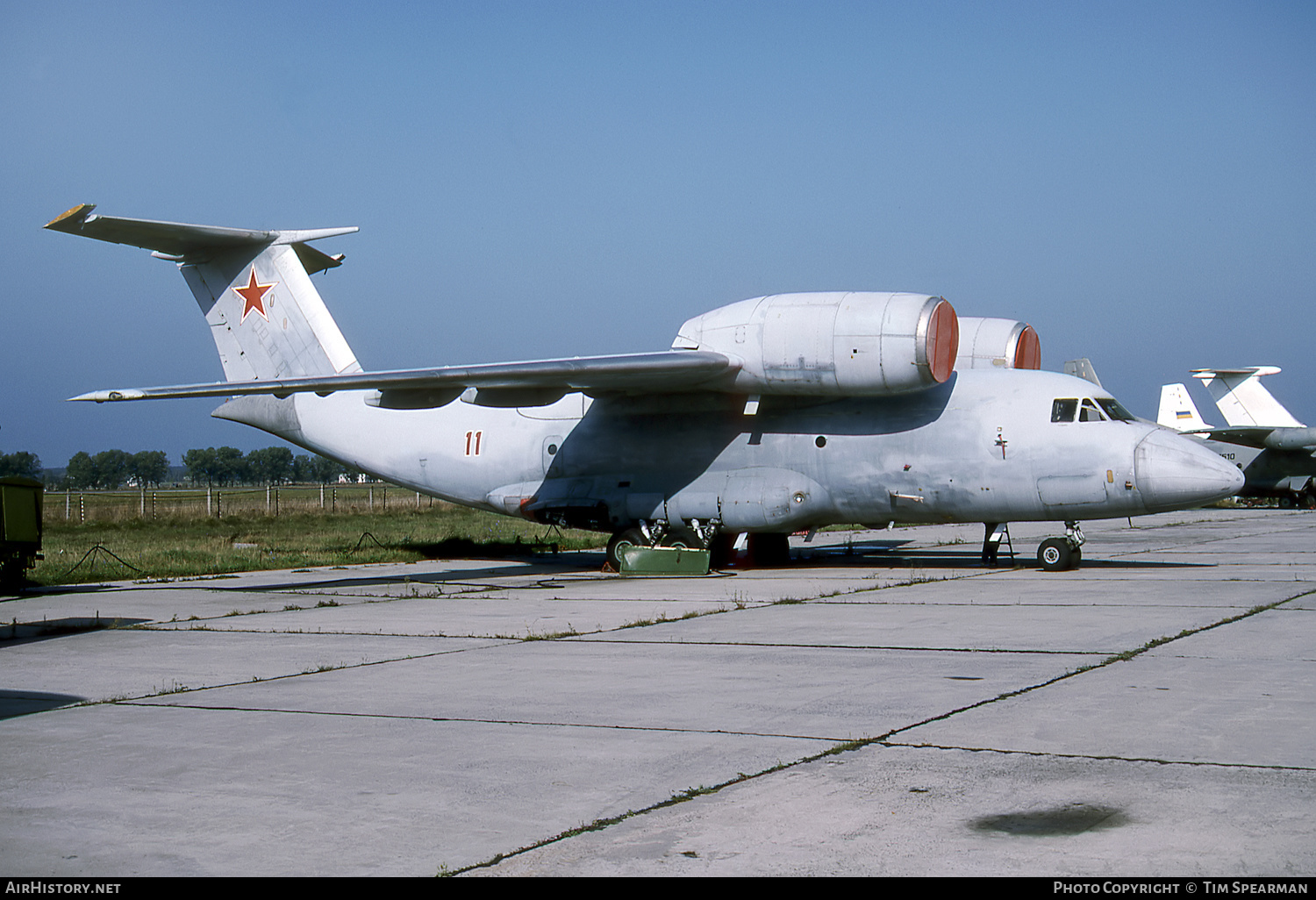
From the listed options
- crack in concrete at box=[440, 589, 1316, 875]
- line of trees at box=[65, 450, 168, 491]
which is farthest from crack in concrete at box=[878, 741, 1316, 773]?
line of trees at box=[65, 450, 168, 491]

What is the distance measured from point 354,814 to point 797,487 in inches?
494

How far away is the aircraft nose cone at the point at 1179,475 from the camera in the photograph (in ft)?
48.6

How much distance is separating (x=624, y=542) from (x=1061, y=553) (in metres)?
6.26

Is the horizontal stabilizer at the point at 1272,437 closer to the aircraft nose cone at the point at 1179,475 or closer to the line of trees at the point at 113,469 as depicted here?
the aircraft nose cone at the point at 1179,475

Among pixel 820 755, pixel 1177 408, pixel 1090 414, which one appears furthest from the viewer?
pixel 1177 408

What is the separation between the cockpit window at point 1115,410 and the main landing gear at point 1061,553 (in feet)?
5.19

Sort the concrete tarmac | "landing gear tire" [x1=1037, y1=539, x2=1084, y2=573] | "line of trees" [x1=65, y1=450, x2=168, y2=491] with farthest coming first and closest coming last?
"line of trees" [x1=65, y1=450, x2=168, y2=491]
"landing gear tire" [x1=1037, y1=539, x2=1084, y2=573]
the concrete tarmac

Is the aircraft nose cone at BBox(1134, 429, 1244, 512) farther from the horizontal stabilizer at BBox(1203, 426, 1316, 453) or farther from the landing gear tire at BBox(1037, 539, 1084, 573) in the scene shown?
the horizontal stabilizer at BBox(1203, 426, 1316, 453)

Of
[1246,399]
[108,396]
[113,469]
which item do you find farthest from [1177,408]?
[113,469]

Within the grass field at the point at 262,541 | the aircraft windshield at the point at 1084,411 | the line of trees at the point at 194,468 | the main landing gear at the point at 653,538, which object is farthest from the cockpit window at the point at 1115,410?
the line of trees at the point at 194,468

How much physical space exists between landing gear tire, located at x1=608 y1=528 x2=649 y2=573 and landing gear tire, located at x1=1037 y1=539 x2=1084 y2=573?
572 centimetres

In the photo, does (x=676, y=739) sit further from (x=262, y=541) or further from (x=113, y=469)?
(x=113, y=469)

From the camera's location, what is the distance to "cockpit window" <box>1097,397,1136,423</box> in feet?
51.8

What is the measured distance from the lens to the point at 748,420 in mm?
17500
